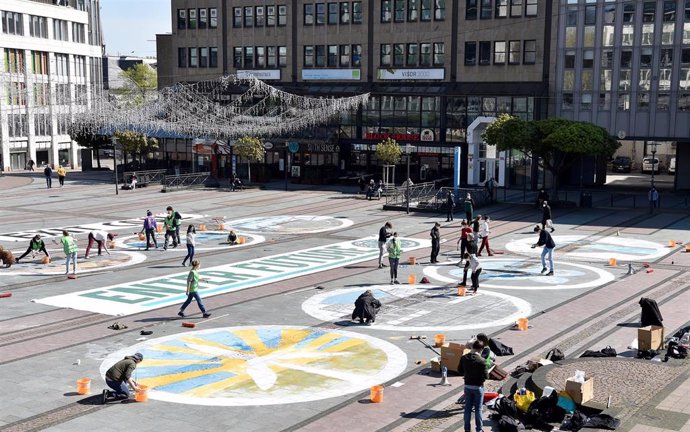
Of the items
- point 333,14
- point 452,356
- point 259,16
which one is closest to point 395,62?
point 333,14

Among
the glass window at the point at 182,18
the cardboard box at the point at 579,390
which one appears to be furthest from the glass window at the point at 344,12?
the cardboard box at the point at 579,390

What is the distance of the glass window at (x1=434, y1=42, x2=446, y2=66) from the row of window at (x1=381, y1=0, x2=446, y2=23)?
2.11 m

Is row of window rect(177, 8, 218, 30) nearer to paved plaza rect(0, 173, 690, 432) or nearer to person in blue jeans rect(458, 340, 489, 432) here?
paved plaza rect(0, 173, 690, 432)

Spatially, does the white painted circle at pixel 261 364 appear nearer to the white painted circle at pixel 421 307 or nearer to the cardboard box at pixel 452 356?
the cardboard box at pixel 452 356

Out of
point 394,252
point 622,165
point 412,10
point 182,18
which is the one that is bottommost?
point 394,252

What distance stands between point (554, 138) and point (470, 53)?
1754 centimetres

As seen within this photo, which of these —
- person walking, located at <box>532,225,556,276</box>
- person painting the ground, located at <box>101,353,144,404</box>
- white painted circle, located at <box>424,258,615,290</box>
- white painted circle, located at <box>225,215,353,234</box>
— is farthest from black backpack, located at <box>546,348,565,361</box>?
white painted circle, located at <box>225,215,353,234</box>

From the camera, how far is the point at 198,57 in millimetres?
81312

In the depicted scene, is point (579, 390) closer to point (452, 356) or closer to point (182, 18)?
point (452, 356)

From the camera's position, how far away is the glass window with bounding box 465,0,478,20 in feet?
219

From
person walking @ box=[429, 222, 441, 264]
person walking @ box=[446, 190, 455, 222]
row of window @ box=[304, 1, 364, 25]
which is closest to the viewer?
person walking @ box=[429, 222, 441, 264]

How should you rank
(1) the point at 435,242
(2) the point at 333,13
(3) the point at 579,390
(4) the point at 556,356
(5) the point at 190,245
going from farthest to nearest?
1. (2) the point at 333,13
2. (1) the point at 435,242
3. (5) the point at 190,245
4. (4) the point at 556,356
5. (3) the point at 579,390

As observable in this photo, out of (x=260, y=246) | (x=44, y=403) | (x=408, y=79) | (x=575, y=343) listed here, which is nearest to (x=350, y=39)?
(x=408, y=79)

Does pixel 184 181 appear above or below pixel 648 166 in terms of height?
below
